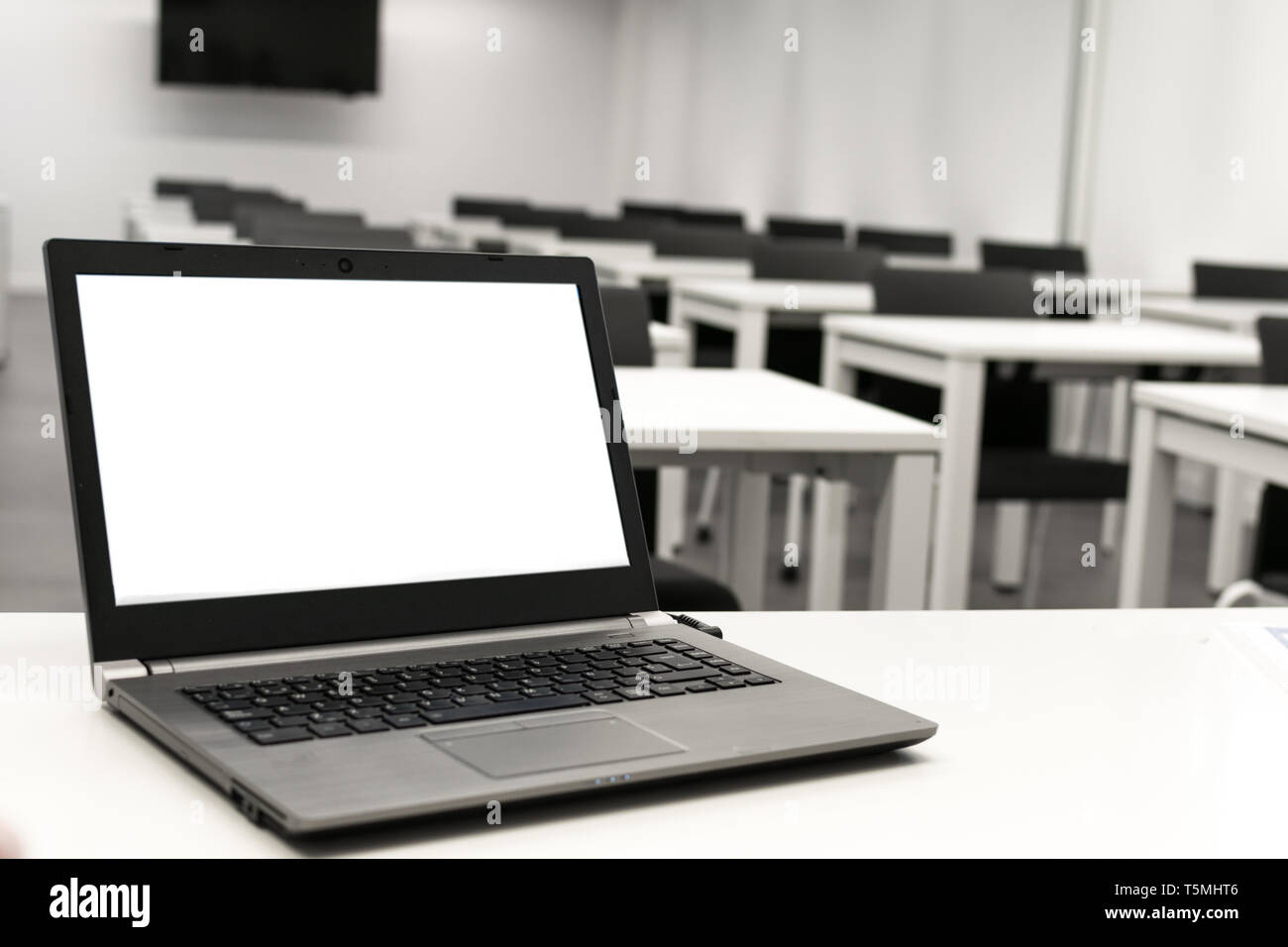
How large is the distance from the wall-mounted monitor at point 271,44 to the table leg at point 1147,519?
9.49m

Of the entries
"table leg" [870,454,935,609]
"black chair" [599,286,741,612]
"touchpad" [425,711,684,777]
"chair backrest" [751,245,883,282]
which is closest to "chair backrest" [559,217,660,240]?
"chair backrest" [751,245,883,282]

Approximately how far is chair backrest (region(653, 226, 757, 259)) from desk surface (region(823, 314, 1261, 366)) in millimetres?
1994

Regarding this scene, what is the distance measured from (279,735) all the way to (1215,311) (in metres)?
3.68

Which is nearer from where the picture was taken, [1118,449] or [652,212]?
[1118,449]

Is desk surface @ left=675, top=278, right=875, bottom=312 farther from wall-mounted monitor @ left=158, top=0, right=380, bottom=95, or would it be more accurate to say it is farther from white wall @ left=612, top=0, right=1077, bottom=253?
wall-mounted monitor @ left=158, top=0, right=380, bottom=95

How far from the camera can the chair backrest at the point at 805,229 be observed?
743 centimetres

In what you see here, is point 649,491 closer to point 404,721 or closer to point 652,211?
point 404,721

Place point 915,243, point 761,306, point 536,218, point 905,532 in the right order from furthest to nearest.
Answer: point 536,218 → point 915,243 → point 761,306 → point 905,532

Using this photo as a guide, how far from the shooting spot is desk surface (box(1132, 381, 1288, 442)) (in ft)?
6.80

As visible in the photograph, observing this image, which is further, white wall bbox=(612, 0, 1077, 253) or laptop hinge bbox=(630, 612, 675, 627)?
white wall bbox=(612, 0, 1077, 253)

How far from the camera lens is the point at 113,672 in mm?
755

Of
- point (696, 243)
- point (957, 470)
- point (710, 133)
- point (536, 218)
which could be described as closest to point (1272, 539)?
point (957, 470)
